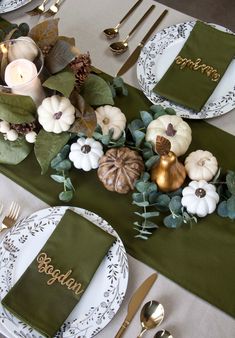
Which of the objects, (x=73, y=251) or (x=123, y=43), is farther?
(x=123, y=43)

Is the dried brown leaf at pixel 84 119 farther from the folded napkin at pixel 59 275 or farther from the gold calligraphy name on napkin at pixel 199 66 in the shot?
the gold calligraphy name on napkin at pixel 199 66

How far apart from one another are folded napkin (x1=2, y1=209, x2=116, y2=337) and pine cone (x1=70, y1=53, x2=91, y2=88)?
0.27 meters

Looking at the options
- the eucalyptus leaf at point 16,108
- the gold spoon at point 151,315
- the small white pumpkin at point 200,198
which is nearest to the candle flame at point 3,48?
the eucalyptus leaf at point 16,108

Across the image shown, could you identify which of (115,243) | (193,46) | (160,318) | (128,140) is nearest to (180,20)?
(193,46)

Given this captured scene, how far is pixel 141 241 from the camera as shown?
832mm

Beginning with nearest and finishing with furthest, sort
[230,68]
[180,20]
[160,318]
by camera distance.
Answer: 1. [160,318]
2. [230,68]
3. [180,20]

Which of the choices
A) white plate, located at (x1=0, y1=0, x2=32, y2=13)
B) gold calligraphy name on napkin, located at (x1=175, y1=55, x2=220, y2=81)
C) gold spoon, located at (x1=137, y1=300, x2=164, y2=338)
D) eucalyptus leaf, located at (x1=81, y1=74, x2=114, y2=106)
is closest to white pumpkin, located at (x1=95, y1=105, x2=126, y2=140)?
eucalyptus leaf, located at (x1=81, y1=74, x2=114, y2=106)

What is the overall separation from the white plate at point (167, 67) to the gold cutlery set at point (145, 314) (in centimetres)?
40

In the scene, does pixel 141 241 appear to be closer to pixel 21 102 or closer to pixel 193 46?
pixel 21 102

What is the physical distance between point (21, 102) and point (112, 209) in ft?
0.90

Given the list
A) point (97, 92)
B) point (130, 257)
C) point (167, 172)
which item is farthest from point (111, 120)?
point (130, 257)

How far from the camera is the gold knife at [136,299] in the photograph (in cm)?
75

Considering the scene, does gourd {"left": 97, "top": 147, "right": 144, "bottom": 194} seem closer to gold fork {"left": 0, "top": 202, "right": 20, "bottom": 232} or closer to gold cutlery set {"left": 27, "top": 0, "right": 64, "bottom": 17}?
gold fork {"left": 0, "top": 202, "right": 20, "bottom": 232}

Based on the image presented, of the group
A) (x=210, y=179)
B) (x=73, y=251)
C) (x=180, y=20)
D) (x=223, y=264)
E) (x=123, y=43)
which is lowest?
(x=73, y=251)
